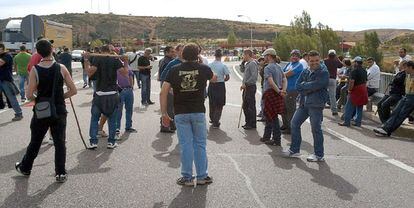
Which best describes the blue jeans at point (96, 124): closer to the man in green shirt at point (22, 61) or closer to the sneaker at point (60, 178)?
the sneaker at point (60, 178)

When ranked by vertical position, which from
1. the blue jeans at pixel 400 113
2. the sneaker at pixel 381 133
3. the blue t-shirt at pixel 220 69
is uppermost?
the blue t-shirt at pixel 220 69

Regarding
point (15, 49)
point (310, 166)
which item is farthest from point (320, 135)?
point (15, 49)

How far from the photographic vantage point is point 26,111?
13211mm

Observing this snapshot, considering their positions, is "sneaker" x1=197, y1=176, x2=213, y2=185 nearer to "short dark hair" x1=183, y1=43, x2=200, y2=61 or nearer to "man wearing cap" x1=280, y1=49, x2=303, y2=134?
"short dark hair" x1=183, y1=43, x2=200, y2=61

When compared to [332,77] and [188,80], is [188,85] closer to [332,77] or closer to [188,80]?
[188,80]

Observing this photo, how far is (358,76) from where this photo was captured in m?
11.5

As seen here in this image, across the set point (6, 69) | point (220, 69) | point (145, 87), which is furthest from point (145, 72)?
point (220, 69)

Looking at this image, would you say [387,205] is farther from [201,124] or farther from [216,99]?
[216,99]

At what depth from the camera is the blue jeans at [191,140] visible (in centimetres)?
622

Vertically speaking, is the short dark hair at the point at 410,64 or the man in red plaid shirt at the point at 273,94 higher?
the short dark hair at the point at 410,64

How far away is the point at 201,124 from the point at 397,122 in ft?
18.3

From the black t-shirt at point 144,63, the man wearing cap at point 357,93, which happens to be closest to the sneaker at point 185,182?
the man wearing cap at point 357,93

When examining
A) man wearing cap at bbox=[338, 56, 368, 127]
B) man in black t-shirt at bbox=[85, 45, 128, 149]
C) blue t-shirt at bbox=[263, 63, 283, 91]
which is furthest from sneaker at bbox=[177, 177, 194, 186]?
man wearing cap at bbox=[338, 56, 368, 127]

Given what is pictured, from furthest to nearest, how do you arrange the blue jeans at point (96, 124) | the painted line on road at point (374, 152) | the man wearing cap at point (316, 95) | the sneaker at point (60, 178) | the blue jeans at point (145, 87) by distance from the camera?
the blue jeans at point (145, 87)
the blue jeans at point (96, 124)
the man wearing cap at point (316, 95)
the painted line on road at point (374, 152)
the sneaker at point (60, 178)
